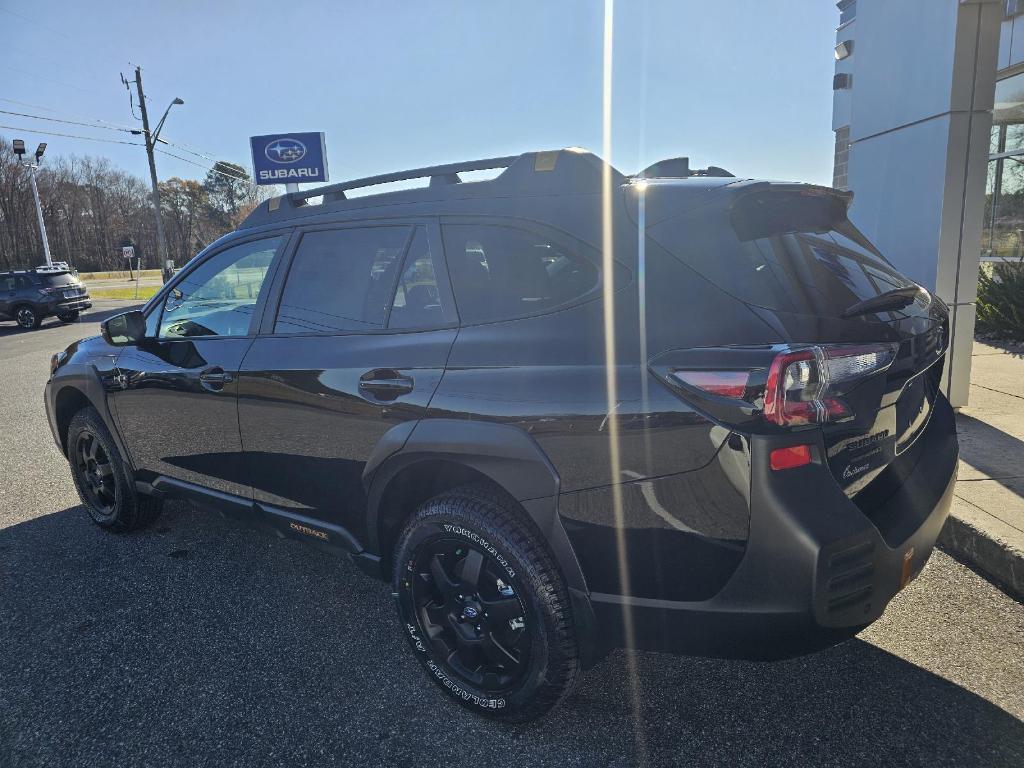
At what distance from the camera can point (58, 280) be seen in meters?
19.9

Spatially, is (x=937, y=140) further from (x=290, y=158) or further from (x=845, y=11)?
(x=845, y=11)

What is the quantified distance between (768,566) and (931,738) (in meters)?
1.02

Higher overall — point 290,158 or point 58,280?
point 290,158

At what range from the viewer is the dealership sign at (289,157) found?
2209cm

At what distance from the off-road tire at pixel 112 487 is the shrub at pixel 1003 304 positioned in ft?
28.5

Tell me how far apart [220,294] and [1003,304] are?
874 centimetres

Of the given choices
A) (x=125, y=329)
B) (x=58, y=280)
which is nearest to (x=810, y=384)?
(x=125, y=329)

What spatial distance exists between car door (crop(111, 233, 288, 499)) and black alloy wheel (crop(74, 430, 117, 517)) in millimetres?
392

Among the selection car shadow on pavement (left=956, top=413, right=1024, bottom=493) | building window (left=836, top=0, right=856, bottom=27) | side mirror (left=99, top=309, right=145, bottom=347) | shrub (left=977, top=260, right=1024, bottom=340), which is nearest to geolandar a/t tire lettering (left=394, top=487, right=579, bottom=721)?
side mirror (left=99, top=309, right=145, bottom=347)

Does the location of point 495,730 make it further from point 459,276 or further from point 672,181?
point 672,181

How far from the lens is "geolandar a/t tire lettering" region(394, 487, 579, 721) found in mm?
2074

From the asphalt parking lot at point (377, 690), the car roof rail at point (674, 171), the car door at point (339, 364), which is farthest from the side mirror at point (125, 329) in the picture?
the car roof rail at point (674, 171)

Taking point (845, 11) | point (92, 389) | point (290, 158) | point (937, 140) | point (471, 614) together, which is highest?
point (845, 11)

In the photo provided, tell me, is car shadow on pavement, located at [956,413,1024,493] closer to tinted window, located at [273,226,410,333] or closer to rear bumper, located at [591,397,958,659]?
rear bumper, located at [591,397,958,659]
